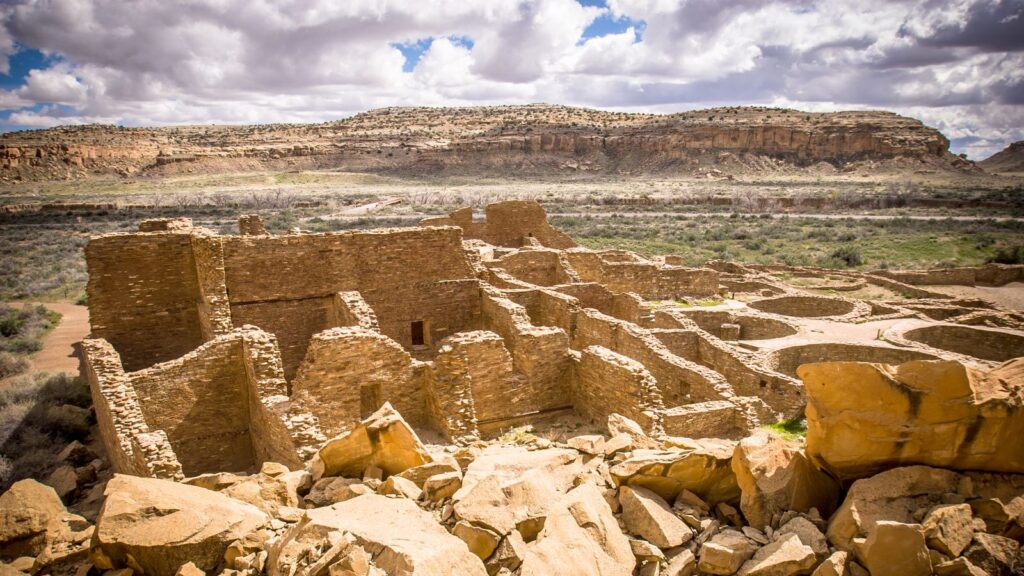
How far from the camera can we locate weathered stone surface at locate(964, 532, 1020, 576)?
3.75 m

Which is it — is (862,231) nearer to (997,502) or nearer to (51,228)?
(997,502)

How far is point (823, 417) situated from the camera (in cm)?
484

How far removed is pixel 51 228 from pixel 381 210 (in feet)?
80.3

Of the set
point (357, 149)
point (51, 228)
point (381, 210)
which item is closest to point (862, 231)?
point (381, 210)

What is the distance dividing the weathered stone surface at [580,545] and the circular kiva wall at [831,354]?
11.2m

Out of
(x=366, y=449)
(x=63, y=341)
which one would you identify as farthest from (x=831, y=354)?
(x=63, y=341)

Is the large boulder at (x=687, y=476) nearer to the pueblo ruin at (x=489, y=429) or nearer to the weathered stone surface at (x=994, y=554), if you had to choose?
the pueblo ruin at (x=489, y=429)

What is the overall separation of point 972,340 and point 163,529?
20097 millimetres

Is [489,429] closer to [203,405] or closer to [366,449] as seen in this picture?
[366,449]

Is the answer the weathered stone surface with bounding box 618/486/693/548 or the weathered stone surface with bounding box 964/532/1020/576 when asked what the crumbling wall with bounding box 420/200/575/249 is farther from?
the weathered stone surface with bounding box 964/532/1020/576

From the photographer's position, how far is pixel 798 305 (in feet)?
68.5

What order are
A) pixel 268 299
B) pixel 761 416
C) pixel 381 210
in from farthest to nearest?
1. pixel 381 210
2. pixel 268 299
3. pixel 761 416

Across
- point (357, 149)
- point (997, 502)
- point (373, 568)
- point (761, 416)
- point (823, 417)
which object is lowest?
point (761, 416)

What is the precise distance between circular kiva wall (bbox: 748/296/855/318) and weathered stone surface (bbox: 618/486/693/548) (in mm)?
17172
